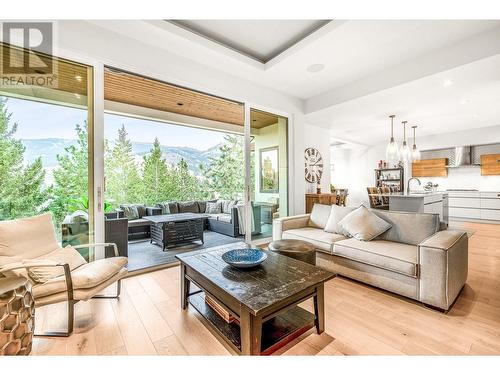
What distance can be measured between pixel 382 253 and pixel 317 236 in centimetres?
87

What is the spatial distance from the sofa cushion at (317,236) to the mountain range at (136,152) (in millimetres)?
3038

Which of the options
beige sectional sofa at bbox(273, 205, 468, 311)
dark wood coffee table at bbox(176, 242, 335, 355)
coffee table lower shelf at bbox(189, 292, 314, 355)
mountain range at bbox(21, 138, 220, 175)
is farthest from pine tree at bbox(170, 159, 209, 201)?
coffee table lower shelf at bbox(189, 292, 314, 355)

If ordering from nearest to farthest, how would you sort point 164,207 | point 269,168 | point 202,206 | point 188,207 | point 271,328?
point 271,328
point 269,168
point 164,207
point 188,207
point 202,206

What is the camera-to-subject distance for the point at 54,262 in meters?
1.85

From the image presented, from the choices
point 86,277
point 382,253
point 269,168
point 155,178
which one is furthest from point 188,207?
point 382,253

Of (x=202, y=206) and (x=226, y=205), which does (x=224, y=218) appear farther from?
(x=202, y=206)

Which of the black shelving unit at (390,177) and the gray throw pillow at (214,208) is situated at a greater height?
the black shelving unit at (390,177)

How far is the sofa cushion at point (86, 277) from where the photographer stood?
68.5 inches

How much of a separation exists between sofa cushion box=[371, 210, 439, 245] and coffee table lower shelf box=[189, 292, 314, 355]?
5.21 ft

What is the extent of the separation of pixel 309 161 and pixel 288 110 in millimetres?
1378

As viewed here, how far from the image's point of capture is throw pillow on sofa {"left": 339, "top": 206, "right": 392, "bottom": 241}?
2.78 metres

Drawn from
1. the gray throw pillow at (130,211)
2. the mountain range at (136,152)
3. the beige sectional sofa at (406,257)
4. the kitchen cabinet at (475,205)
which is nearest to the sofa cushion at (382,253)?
the beige sectional sofa at (406,257)

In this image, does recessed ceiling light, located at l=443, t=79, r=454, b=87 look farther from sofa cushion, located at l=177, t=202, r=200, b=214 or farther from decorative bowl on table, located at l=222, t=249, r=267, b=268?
sofa cushion, located at l=177, t=202, r=200, b=214

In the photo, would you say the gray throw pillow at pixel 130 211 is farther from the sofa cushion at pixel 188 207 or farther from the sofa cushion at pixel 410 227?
the sofa cushion at pixel 410 227
